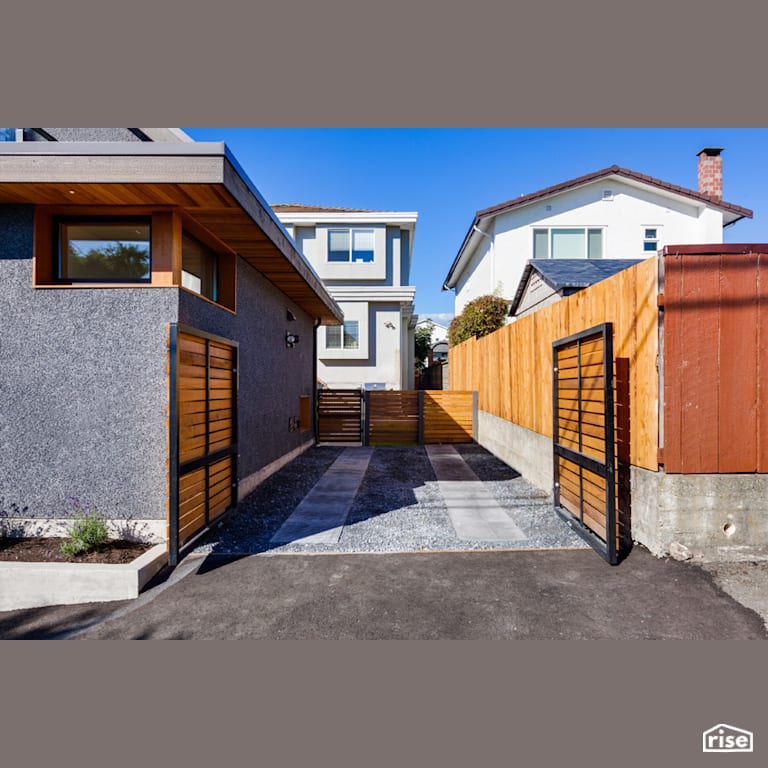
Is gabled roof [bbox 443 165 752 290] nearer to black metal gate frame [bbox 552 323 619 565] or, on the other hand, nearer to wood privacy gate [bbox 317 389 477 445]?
wood privacy gate [bbox 317 389 477 445]

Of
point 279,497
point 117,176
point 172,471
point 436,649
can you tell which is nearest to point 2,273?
point 117,176

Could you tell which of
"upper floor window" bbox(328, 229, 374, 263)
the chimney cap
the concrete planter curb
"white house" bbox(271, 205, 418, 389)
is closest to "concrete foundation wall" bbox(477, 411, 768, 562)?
the concrete planter curb

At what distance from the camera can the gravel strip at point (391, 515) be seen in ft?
14.7

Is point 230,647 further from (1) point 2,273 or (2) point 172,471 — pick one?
(1) point 2,273

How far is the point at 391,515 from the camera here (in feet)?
18.2

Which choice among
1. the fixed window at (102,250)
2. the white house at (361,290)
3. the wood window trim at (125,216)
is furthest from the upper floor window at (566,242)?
the fixed window at (102,250)

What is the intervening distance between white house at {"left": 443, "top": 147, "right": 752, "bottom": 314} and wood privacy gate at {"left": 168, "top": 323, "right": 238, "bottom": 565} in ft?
43.7

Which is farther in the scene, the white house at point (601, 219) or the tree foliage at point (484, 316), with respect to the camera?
the white house at point (601, 219)

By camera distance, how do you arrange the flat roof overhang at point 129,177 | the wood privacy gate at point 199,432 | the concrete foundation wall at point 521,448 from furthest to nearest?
the concrete foundation wall at point 521,448
the wood privacy gate at point 199,432
the flat roof overhang at point 129,177

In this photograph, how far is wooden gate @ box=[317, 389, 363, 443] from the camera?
12133 mm

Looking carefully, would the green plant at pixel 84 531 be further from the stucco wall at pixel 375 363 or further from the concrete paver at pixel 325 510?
the stucco wall at pixel 375 363

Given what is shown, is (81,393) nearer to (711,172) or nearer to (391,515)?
(391,515)

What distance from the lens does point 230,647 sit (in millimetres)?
2805

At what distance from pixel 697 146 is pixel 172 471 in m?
22.9
